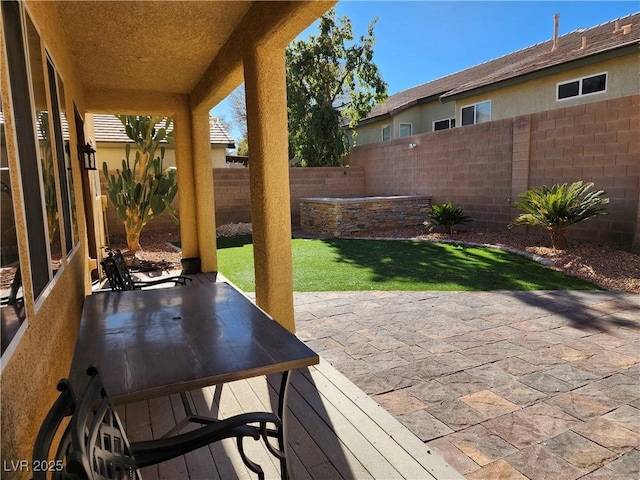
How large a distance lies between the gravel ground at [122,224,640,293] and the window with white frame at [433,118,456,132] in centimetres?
602

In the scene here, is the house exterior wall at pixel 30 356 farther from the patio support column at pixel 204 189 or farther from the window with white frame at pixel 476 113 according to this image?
the window with white frame at pixel 476 113

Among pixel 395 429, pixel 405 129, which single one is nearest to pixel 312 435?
pixel 395 429

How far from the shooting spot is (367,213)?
1141 centimetres

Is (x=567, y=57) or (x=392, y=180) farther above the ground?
(x=567, y=57)

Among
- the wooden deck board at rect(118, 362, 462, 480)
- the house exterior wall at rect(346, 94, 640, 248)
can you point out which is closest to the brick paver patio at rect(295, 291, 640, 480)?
the wooden deck board at rect(118, 362, 462, 480)

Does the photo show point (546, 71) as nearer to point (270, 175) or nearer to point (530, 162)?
point (530, 162)

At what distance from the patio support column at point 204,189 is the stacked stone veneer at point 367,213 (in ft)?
15.4

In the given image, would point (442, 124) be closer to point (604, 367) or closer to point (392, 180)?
point (392, 180)

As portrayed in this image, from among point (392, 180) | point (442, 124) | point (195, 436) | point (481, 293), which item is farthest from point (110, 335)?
point (442, 124)

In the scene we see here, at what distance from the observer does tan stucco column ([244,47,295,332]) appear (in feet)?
11.3

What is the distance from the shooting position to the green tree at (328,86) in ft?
47.4

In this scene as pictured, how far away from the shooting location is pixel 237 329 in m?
2.32

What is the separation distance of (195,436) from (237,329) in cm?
73

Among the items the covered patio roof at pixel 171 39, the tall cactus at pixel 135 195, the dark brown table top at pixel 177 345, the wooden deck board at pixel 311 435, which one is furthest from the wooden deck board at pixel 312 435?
the tall cactus at pixel 135 195
